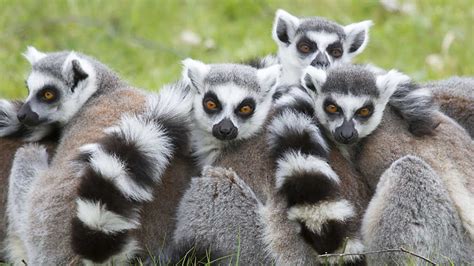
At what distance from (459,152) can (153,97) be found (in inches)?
78.7

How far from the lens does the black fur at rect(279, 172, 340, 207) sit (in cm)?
514

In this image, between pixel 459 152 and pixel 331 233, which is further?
pixel 459 152

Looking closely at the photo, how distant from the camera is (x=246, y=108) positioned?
19.7 ft

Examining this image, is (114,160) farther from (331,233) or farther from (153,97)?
(331,233)

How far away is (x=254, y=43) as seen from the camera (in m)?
11.0

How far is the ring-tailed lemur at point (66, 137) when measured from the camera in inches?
215

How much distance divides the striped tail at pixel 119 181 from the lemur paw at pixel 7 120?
3.37 ft

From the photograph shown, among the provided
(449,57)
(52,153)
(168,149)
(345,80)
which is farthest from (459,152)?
(449,57)

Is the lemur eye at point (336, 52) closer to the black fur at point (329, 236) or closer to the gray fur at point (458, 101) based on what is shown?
the gray fur at point (458, 101)

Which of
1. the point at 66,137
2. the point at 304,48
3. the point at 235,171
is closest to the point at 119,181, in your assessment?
the point at 235,171

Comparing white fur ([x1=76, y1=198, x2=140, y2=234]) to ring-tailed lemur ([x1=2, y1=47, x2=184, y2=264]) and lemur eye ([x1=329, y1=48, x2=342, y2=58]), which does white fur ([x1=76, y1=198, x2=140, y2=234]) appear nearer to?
ring-tailed lemur ([x1=2, y1=47, x2=184, y2=264])

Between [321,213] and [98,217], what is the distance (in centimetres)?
128

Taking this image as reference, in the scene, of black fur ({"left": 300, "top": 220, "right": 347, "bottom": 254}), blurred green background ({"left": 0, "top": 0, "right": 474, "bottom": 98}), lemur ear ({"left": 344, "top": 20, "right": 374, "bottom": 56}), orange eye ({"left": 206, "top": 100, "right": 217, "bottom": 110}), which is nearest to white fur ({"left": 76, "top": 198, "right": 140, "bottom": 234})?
black fur ({"left": 300, "top": 220, "right": 347, "bottom": 254})

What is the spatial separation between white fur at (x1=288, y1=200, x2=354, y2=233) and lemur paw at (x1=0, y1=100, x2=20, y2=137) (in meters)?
2.31
